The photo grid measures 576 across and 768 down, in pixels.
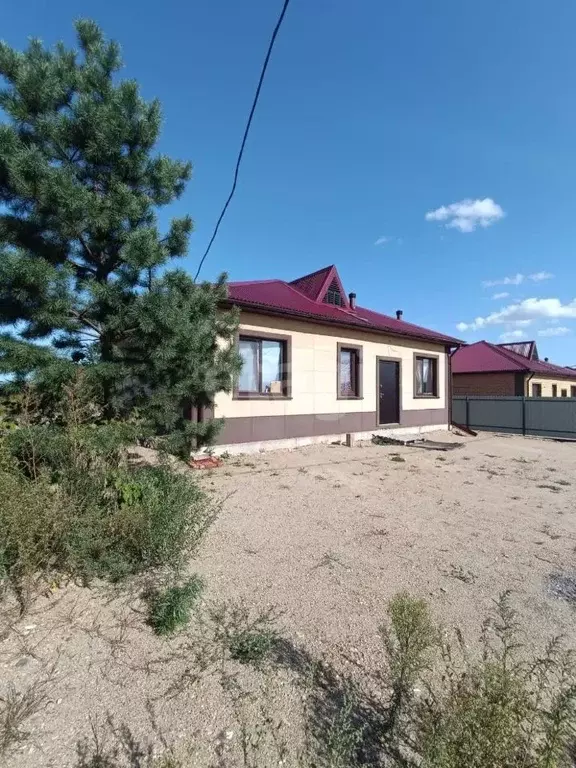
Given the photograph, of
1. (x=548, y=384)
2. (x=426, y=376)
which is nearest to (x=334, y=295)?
(x=426, y=376)

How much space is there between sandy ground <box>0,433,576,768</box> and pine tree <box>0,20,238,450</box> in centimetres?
218

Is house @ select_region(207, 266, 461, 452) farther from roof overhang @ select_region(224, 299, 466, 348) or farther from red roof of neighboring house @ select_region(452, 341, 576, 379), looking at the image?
red roof of neighboring house @ select_region(452, 341, 576, 379)

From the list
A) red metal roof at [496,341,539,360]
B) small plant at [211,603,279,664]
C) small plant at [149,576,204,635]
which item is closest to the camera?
small plant at [211,603,279,664]

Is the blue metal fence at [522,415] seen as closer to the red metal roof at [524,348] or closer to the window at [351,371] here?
the window at [351,371]

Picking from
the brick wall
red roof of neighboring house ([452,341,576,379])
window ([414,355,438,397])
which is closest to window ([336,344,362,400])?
window ([414,355,438,397])

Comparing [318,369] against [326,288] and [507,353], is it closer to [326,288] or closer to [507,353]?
[326,288]

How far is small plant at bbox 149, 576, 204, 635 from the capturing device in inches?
99.4

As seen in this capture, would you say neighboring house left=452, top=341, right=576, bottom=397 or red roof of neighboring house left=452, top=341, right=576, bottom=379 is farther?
red roof of neighboring house left=452, top=341, right=576, bottom=379

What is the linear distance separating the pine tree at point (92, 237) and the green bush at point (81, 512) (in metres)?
1.71

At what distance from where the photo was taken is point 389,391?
12750mm

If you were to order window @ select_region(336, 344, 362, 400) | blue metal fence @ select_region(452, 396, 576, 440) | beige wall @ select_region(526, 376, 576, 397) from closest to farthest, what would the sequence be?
window @ select_region(336, 344, 362, 400) → blue metal fence @ select_region(452, 396, 576, 440) → beige wall @ select_region(526, 376, 576, 397)

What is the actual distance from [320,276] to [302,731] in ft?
42.1

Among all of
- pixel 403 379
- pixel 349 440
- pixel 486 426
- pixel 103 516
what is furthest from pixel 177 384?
pixel 486 426

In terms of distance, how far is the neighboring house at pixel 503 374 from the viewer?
71.4 feet
